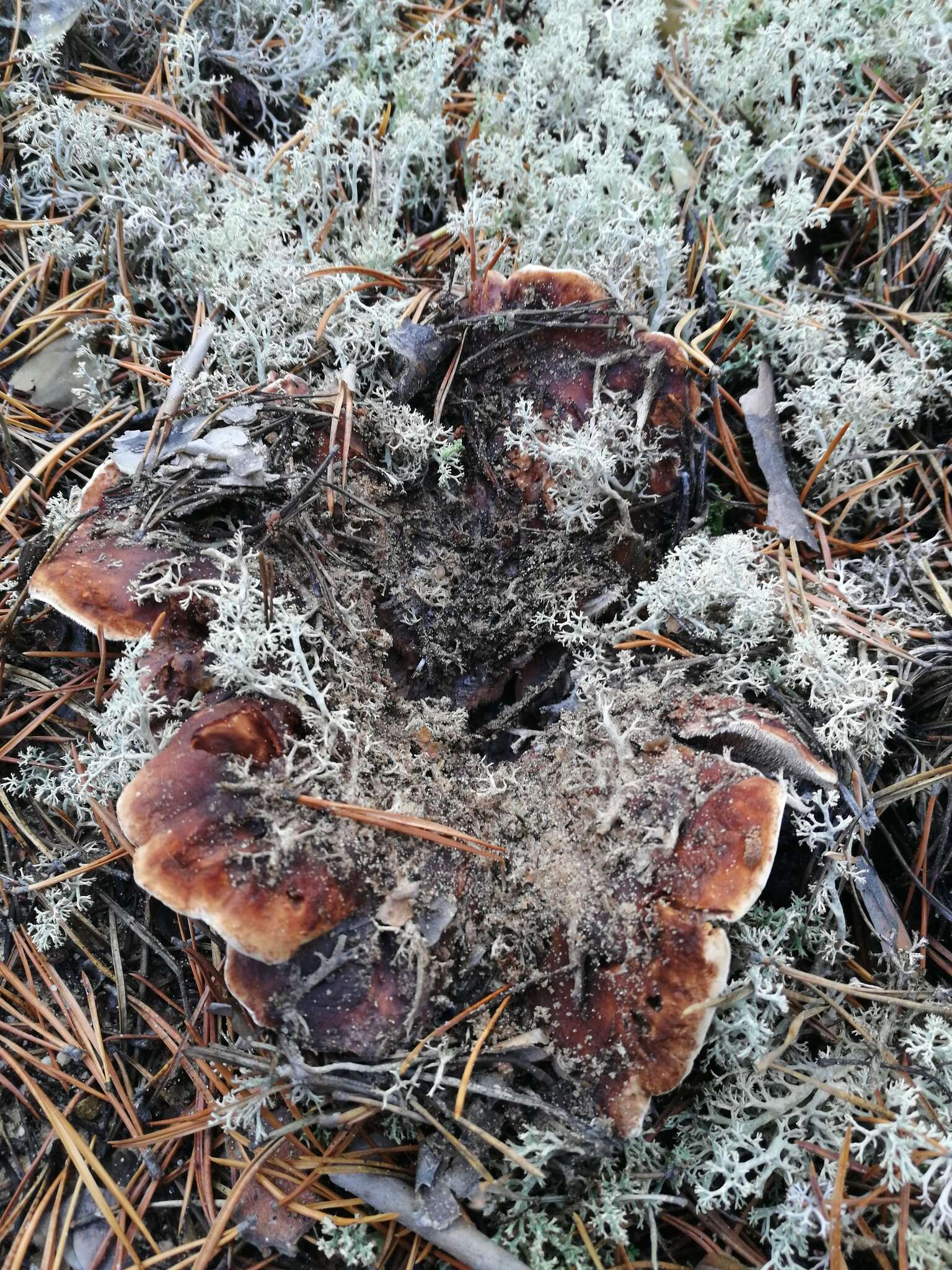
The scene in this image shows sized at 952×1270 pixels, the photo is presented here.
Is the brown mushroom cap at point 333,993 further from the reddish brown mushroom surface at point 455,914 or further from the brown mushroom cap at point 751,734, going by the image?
the brown mushroom cap at point 751,734

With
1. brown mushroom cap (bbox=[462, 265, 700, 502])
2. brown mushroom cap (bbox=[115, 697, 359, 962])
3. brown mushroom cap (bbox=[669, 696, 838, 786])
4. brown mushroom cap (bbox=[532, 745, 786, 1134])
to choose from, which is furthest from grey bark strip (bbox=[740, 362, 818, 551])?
brown mushroom cap (bbox=[115, 697, 359, 962])

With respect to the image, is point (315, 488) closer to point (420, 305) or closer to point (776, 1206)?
point (420, 305)

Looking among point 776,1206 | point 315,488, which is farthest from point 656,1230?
point 315,488

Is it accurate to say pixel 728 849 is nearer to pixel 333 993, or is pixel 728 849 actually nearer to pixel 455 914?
pixel 455 914

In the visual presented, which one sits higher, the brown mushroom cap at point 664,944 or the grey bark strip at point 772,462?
the grey bark strip at point 772,462

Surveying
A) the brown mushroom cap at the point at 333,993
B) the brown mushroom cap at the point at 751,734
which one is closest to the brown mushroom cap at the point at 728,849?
the brown mushroom cap at the point at 751,734
